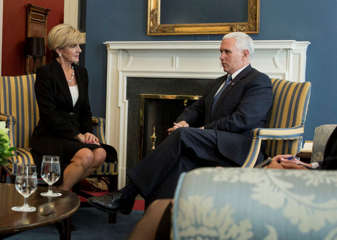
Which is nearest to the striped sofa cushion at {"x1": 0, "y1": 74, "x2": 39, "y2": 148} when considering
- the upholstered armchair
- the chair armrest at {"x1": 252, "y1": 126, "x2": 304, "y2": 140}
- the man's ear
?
the upholstered armchair

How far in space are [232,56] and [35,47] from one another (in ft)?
15.2

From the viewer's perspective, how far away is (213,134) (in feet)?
8.59

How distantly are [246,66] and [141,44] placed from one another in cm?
120

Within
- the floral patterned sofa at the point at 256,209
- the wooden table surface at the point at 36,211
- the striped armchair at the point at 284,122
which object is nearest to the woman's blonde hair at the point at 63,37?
the wooden table surface at the point at 36,211

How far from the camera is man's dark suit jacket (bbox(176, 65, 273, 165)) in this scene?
8.59 feet

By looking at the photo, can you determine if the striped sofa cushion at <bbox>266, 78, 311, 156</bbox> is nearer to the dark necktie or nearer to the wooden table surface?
the dark necktie

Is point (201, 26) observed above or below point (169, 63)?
above

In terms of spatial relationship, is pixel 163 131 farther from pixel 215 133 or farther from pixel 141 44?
pixel 215 133

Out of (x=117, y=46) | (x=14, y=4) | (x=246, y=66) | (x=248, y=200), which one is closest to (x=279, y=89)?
(x=246, y=66)

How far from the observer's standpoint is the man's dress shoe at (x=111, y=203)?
234 cm

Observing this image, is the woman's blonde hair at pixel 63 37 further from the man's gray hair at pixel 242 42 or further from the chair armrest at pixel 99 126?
the man's gray hair at pixel 242 42

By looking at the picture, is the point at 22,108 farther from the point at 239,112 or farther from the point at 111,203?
→ the point at 239,112

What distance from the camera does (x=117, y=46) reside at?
3951 millimetres

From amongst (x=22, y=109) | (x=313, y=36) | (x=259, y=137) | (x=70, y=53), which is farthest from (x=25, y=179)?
(x=313, y=36)
